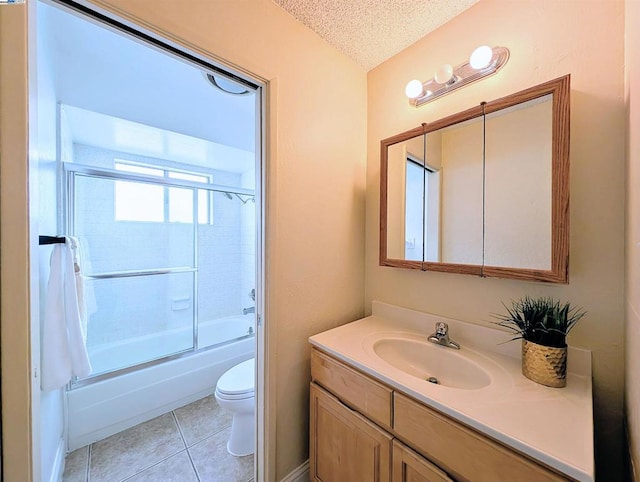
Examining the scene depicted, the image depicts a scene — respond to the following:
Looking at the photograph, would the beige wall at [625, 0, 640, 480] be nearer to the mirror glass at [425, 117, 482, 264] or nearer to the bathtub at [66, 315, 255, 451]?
the mirror glass at [425, 117, 482, 264]

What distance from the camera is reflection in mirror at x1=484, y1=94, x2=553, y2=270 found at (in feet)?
2.94

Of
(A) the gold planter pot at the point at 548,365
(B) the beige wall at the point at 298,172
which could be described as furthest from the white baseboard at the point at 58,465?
(A) the gold planter pot at the point at 548,365

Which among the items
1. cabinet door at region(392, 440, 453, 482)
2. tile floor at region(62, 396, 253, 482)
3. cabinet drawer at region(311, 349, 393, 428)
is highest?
cabinet drawer at region(311, 349, 393, 428)

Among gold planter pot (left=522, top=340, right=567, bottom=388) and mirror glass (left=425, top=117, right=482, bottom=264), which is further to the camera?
mirror glass (left=425, top=117, right=482, bottom=264)

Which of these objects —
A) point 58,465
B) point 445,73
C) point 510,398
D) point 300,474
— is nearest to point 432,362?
point 510,398

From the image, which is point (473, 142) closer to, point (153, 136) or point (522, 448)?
point (522, 448)

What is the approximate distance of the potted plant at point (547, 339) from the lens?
0.77 metres

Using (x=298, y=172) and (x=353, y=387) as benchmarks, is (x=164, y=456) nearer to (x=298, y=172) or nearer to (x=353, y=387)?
(x=353, y=387)

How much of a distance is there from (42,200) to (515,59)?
2.08 m

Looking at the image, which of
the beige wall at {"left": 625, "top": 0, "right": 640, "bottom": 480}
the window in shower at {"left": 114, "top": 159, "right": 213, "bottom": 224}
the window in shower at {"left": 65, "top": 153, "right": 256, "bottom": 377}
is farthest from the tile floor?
the window in shower at {"left": 114, "top": 159, "right": 213, "bottom": 224}

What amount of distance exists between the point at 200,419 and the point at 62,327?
1170mm

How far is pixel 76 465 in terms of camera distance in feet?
4.59

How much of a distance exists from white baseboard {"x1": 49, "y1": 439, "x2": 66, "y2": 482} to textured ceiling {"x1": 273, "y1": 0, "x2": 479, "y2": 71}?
8.16 feet

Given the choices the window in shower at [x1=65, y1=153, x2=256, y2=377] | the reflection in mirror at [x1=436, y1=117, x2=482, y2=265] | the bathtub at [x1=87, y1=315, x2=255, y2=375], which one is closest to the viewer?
the reflection in mirror at [x1=436, y1=117, x2=482, y2=265]
